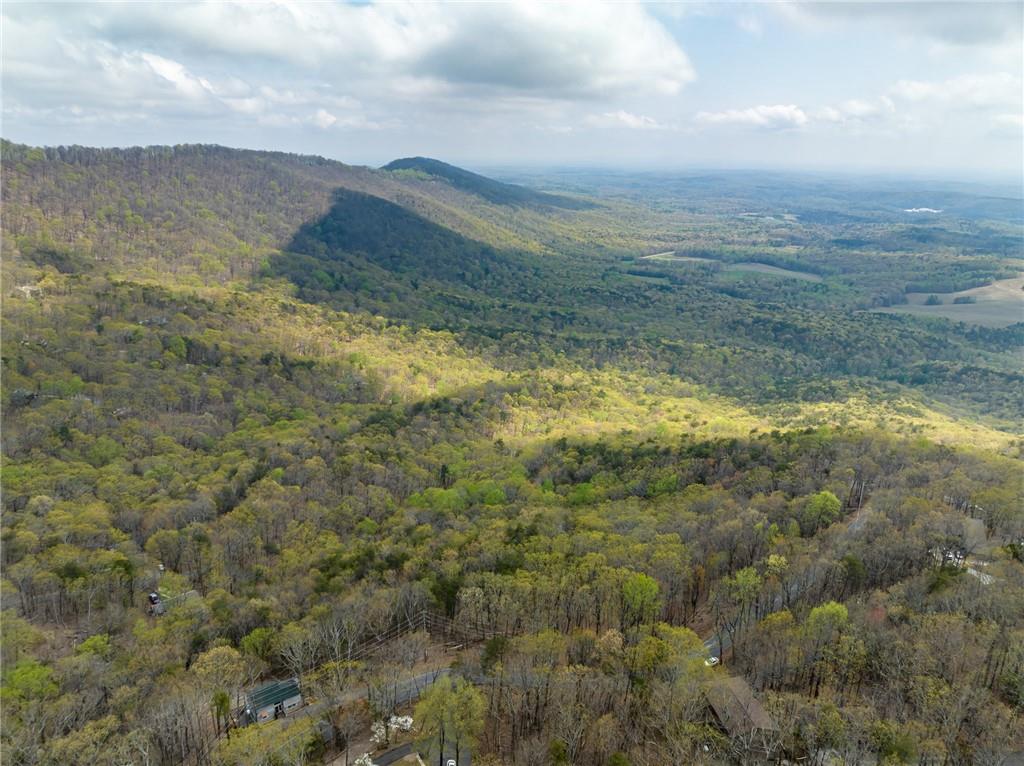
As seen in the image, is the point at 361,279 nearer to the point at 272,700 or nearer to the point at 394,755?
the point at 272,700

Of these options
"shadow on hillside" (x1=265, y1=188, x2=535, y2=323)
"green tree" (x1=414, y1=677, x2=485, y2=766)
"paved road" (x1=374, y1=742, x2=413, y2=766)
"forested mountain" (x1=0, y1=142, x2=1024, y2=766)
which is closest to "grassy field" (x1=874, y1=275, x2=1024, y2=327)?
"forested mountain" (x1=0, y1=142, x2=1024, y2=766)

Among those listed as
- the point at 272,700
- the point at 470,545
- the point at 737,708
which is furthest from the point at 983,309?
the point at 272,700

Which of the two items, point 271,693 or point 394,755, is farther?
point 271,693

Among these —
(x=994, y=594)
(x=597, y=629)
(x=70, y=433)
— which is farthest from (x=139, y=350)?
(x=994, y=594)

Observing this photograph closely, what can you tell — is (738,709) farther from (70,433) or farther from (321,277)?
(321,277)

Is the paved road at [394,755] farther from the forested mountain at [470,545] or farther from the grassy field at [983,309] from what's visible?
the grassy field at [983,309]
